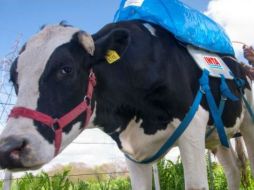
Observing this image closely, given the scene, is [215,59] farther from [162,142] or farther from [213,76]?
[162,142]

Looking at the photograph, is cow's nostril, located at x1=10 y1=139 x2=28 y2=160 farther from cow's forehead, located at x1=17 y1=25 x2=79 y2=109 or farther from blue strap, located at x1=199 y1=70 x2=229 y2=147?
blue strap, located at x1=199 y1=70 x2=229 y2=147

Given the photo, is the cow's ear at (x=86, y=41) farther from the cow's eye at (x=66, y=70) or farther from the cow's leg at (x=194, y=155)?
the cow's leg at (x=194, y=155)

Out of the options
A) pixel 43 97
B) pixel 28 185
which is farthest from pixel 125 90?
pixel 28 185

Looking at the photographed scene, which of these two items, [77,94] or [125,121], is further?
[125,121]

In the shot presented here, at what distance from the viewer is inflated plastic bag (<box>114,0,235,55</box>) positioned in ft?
13.7

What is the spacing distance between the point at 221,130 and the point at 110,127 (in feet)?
3.79

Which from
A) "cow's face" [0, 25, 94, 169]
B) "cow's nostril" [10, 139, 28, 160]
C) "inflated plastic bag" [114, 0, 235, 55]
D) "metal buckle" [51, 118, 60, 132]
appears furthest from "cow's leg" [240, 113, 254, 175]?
"cow's nostril" [10, 139, 28, 160]

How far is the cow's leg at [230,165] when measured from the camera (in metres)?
5.71

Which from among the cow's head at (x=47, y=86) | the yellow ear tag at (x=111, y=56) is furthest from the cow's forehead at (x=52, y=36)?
the yellow ear tag at (x=111, y=56)

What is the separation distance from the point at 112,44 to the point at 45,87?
72 cm

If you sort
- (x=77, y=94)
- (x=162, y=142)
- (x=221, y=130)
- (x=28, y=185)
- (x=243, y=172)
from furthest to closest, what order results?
(x=243, y=172) → (x=28, y=185) → (x=221, y=130) → (x=162, y=142) → (x=77, y=94)

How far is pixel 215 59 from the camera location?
15.0ft

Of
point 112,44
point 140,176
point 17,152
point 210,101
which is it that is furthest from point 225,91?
point 17,152

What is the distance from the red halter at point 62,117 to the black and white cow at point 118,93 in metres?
0.02
